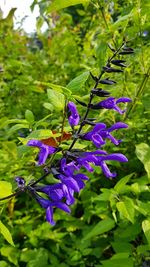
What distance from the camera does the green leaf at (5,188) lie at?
1212 millimetres

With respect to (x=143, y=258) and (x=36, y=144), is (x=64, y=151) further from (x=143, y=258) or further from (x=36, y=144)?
(x=143, y=258)

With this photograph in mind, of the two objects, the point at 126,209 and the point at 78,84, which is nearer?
the point at 78,84

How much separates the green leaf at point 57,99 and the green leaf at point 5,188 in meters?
0.27

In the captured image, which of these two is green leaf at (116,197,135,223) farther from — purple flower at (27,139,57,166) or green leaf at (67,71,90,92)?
green leaf at (67,71,90,92)

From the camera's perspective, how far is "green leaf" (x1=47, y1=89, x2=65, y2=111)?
1308 mm

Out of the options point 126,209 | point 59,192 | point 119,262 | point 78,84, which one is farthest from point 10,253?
point 78,84

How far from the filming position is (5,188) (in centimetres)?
122

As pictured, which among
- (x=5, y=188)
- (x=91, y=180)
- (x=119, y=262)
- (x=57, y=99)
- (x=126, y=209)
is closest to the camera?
(x=5, y=188)

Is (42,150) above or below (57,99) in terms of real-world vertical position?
below

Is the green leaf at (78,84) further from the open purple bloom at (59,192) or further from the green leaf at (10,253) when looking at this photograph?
the green leaf at (10,253)

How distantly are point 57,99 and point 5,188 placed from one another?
1.01 feet

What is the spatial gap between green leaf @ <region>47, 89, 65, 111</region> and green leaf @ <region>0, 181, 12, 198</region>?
27 centimetres

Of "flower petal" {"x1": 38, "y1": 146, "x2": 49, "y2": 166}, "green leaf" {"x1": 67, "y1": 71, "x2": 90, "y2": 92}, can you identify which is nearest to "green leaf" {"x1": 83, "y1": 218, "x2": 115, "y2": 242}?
"flower petal" {"x1": 38, "y1": 146, "x2": 49, "y2": 166}

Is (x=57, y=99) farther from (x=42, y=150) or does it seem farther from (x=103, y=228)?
(x=103, y=228)
